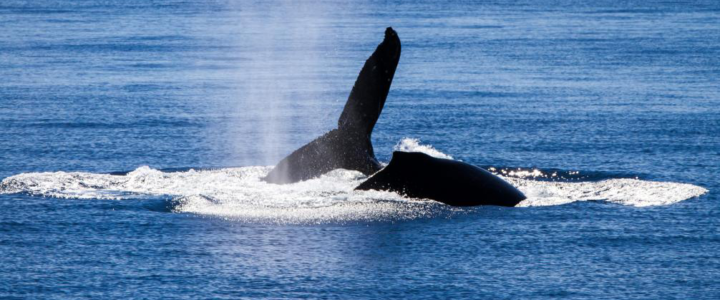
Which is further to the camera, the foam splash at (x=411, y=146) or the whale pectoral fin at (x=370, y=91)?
the foam splash at (x=411, y=146)

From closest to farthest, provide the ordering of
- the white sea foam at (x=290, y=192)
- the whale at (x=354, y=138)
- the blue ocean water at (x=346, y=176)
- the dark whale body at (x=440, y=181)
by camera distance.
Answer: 1. the blue ocean water at (x=346, y=176)
2. the white sea foam at (x=290, y=192)
3. the dark whale body at (x=440, y=181)
4. the whale at (x=354, y=138)

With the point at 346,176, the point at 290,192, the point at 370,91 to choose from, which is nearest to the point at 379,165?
the point at 346,176

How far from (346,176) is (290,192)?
797mm

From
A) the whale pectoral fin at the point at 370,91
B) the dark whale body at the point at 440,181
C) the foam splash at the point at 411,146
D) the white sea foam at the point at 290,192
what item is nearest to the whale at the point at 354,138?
the whale pectoral fin at the point at 370,91

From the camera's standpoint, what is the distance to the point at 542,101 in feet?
84.6

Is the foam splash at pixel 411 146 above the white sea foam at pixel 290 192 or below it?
above

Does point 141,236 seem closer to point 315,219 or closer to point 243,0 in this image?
point 315,219

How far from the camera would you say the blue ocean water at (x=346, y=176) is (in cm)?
1127

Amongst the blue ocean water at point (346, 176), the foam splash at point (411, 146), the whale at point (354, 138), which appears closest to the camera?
the blue ocean water at point (346, 176)

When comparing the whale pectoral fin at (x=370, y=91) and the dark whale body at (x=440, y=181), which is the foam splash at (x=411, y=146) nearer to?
the whale pectoral fin at (x=370, y=91)

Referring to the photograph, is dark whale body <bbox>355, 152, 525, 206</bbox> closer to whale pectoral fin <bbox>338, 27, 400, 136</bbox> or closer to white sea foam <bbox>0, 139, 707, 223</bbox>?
white sea foam <bbox>0, 139, 707, 223</bbox>

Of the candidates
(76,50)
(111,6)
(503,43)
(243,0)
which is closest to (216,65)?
(76,50)

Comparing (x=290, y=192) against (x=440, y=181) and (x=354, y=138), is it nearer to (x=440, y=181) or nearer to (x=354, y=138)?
(x=354, y=138)

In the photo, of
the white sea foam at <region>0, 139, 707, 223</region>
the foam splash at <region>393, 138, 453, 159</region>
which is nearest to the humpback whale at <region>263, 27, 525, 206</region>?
the white sea foam at <region>0, 139, 707, 223</region>
